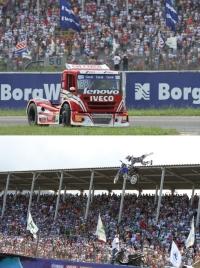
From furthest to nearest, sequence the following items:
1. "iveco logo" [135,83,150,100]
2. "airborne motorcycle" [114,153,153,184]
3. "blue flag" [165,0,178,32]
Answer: "blue flag" [165,0,178,32], "iveco logo" [135,83,150,100], "airborne motorcycle" [114,153,153,184]

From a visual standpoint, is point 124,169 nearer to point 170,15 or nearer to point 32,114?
point 32,114

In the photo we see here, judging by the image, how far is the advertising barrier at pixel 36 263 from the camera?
28577 millimetres

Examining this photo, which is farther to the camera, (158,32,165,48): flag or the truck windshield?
(158,32,165,48): flag

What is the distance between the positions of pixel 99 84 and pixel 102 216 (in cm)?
479

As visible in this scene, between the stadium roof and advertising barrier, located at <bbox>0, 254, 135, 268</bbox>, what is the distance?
15.0ft

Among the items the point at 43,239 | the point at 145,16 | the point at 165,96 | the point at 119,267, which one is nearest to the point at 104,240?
the point at 43,239

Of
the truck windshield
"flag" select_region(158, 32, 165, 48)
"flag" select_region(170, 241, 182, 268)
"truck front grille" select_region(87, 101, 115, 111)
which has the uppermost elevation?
"flag" select_region(158, 32, 165, 48)

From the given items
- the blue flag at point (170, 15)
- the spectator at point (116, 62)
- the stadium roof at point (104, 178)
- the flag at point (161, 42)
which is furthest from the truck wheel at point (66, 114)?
the blue flag at point (170, 15)

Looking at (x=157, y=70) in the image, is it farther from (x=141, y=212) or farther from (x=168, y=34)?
(x=141, y=212)

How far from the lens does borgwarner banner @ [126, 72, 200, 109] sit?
4656cm

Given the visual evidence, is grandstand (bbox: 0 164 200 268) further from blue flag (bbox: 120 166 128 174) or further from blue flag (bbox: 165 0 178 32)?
blue flag (bbox: 165 0 178 32)

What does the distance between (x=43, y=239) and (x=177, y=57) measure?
17081 millimetres

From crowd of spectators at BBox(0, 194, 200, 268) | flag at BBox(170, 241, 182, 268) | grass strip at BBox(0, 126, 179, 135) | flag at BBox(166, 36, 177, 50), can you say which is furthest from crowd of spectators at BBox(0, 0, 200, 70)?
flag at BBox(170, 241, 182, 268)

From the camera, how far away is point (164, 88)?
1838 inches
